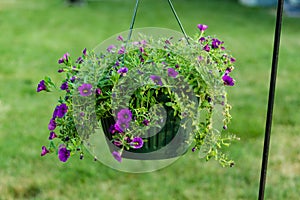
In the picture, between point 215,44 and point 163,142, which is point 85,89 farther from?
point 215,44

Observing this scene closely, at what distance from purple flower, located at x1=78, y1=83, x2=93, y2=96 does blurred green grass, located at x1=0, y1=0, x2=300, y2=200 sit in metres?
1.46

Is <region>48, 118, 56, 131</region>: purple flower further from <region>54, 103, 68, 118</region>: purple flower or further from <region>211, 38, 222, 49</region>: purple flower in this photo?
<region>211, 38, 222, 49</region>: purple flower

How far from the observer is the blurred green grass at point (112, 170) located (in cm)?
289

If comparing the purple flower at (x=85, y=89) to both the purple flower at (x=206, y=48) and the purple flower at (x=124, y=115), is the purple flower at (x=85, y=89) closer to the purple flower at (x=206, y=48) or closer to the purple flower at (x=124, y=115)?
the purple flower at (x=124, y=115)

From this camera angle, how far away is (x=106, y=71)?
1.57m

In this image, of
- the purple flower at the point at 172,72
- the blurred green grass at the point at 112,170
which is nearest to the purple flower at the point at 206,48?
the purple flower at the point at 172,72

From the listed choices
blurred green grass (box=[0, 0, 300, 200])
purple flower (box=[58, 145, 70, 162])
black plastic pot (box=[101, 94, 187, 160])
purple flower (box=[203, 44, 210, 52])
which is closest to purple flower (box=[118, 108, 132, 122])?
black plastic pot (box=[101, 94, 187, 160])

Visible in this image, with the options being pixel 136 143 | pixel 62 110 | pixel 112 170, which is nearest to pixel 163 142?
pixel 136 143

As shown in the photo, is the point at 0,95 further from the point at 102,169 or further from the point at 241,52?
the point at 241,52

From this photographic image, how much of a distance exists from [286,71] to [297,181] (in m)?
2.43

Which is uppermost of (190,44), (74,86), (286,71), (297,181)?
(286,71)

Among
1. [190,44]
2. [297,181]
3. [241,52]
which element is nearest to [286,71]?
[241,52]

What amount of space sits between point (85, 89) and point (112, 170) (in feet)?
5.64

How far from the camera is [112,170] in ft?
10.2
